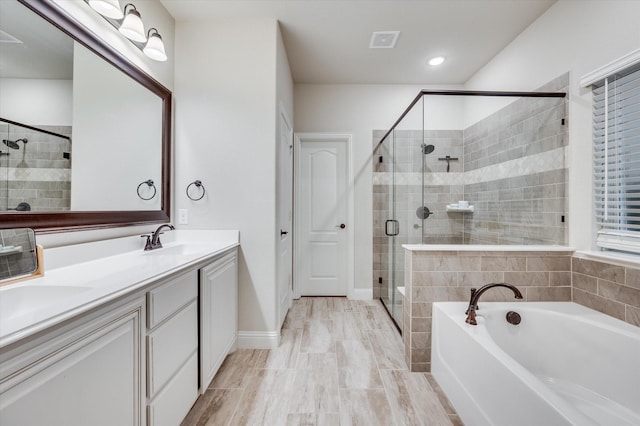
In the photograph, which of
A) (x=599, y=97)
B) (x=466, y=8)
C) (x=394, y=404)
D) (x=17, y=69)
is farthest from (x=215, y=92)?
(x=599, y=97)

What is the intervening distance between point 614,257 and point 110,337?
249 cm

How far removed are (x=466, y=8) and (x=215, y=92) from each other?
2061 millimetres

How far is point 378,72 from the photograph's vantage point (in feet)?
9.74

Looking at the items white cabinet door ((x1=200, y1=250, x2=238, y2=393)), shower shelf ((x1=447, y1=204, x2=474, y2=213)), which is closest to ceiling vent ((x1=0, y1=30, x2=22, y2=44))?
white cabinet door ((x1=200, y1=250, x2=238, y2=393))

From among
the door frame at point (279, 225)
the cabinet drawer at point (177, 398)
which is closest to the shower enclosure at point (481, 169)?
the door frame at point (279, 225)

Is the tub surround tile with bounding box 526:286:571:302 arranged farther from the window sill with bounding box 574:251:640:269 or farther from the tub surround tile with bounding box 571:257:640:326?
the window sill with bounding box 574:251:640:269

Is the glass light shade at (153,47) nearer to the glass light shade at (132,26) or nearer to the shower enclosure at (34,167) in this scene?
the glass light shade at (132,26)

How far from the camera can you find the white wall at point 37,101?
41.2 inches

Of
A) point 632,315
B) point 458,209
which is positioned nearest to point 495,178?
point 458,209

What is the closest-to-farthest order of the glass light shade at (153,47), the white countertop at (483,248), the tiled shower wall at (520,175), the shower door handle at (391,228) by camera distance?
the glass light shade at (153,47) < the white countertop at (483,248) < the tiled shower wall at (520,175) < the shower door handle at (391,228)

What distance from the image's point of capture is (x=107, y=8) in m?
1.37

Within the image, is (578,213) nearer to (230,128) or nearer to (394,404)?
(394,404)

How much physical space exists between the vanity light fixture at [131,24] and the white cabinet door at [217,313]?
1.43 metres

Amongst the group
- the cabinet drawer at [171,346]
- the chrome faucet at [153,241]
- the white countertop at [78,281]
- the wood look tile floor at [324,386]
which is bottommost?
the wood look tile floor at [324,386]
